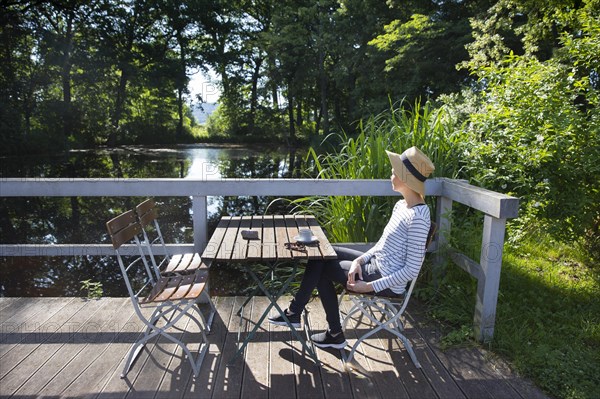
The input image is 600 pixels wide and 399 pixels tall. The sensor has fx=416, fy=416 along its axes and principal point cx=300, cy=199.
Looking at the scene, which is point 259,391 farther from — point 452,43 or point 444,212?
point 452,43

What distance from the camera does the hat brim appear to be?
2.30 meters

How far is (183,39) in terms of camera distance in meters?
30.6

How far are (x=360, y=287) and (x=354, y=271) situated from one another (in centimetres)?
12

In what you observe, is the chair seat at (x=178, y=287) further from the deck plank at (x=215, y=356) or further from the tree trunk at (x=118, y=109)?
the tree trunk at (x=118, y=109)

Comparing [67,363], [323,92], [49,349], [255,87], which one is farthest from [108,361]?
[255,87]

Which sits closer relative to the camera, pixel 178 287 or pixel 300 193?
pixel 178 287

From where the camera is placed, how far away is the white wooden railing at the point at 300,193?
252 centimetres

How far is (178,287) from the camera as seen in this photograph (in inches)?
95.0

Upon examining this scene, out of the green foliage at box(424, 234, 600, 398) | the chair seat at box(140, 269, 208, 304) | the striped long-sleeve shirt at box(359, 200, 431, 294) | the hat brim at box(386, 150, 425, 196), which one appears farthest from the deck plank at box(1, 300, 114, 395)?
the green foliage at box(424, 234, 600, 398)

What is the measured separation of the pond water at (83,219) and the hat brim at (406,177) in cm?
325

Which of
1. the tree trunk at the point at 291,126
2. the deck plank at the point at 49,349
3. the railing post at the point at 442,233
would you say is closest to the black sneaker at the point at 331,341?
the railing post at the point at 442,233

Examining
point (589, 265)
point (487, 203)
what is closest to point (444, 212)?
point (487, 203)

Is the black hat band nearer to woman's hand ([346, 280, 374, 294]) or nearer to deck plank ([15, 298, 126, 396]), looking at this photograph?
woman's hand ([346, 280, 374, 294])

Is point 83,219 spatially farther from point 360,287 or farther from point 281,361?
point 360,287
